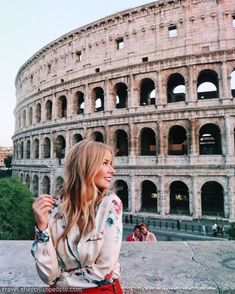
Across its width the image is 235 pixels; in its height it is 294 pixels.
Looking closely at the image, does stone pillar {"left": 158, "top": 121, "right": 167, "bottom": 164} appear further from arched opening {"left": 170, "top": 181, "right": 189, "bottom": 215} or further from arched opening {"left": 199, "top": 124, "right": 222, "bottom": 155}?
arched opening {"left": 199, "top": 124, "right": 222, "bottom": 155}

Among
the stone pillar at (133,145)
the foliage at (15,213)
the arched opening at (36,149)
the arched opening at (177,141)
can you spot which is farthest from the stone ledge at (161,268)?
→ the arched opening at (36,149)

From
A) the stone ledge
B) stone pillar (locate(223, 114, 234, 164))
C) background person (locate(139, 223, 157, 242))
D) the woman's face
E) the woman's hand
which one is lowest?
background person (locate(139, 223, 157, 242))

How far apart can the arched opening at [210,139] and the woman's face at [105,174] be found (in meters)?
20.5

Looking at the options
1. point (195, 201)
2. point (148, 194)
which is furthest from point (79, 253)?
point (148, 194)

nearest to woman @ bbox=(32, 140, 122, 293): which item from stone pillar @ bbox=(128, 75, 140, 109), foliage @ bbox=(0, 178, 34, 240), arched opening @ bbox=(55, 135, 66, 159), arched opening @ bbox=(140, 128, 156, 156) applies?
foliage @ bbox=(0, 178, 34, 240)

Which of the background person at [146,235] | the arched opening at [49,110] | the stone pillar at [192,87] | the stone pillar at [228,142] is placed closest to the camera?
the background person at [146,235]

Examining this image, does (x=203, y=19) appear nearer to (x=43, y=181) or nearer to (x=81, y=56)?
(x=81, y=56)

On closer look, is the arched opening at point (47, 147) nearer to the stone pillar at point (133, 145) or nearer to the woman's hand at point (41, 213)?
the stone pillar at point (133, 145)

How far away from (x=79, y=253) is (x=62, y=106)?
2625 cm

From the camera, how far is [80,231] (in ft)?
4.58

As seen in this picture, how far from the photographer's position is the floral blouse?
52.9 inches

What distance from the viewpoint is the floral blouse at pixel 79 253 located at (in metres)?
1.34

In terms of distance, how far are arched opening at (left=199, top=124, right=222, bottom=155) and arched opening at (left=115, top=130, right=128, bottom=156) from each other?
658 centimetres

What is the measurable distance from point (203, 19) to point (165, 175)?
→ 12.2 m
